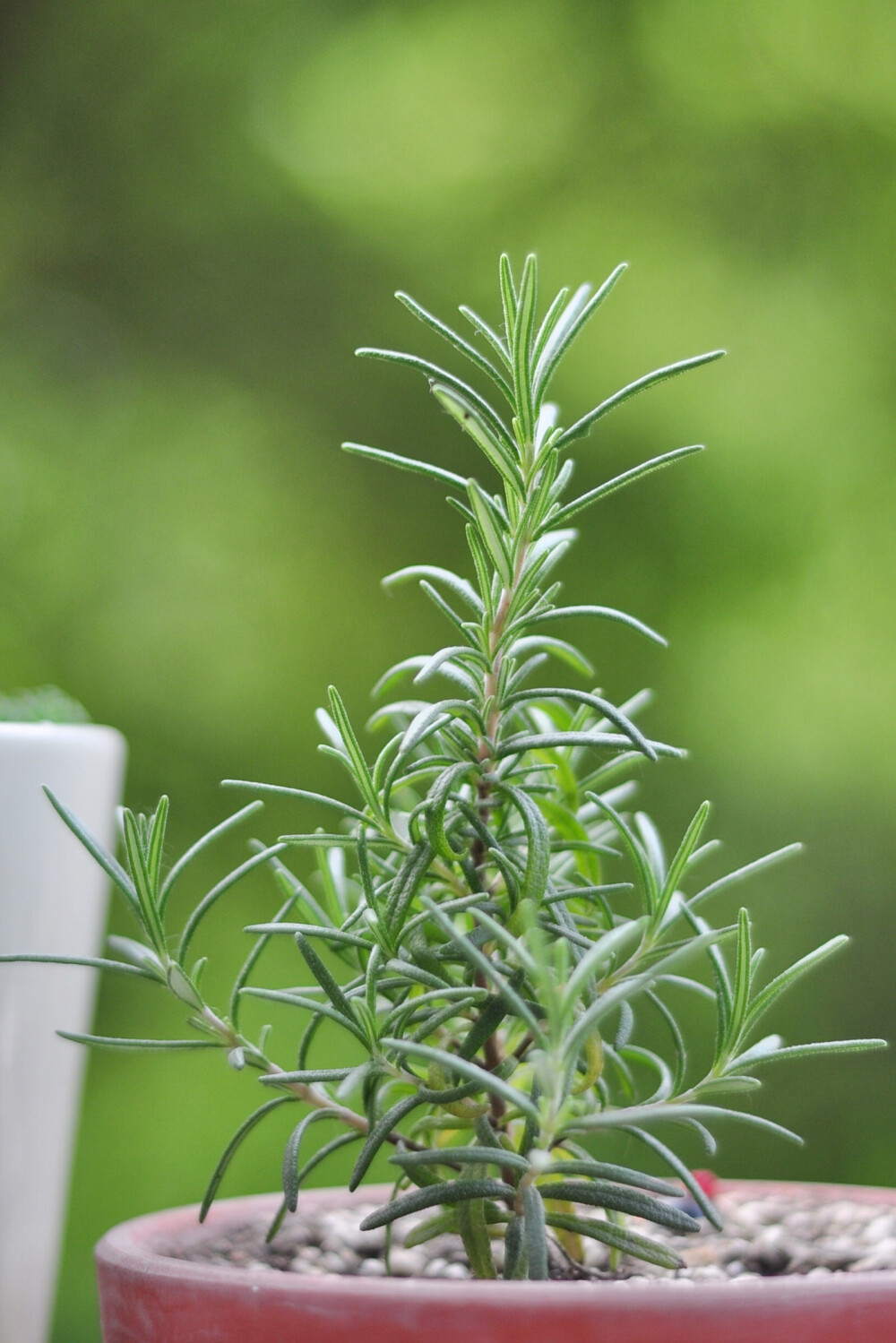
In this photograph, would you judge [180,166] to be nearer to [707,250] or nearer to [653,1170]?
[707,250]

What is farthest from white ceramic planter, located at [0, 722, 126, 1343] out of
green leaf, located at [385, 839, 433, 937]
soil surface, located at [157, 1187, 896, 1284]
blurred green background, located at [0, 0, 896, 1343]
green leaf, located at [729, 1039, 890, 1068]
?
blurred green background, located at [0, 0, 896, 1343]

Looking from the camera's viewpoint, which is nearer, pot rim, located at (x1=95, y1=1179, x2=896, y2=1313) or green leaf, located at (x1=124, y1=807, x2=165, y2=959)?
pot rim, located at (x1=95, y1=1179, x2=896, y2=1313)

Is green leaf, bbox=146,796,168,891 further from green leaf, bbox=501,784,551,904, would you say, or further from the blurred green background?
the blurred green background

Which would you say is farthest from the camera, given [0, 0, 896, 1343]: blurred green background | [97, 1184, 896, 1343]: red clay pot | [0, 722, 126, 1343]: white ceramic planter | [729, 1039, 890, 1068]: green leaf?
[0, 0, 896, 1343]: blurred green background

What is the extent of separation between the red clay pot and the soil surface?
0.11 m

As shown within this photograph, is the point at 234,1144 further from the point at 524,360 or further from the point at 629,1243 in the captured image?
the point at 524,360

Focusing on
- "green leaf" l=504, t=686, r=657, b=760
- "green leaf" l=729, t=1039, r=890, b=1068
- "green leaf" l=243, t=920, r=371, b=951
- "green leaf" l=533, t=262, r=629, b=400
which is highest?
"green leaf" l=533, t=262, r=629, b=400

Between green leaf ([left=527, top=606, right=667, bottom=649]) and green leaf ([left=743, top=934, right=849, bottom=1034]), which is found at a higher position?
green leaf ([left=527, top=606, right=667, bottom=649])

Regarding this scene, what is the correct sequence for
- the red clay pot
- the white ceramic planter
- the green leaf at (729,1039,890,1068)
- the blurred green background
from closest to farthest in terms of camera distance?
the red clay pot < the green leaf at (729,1039,890,1068) < the white ceramic planter < the blurred green background

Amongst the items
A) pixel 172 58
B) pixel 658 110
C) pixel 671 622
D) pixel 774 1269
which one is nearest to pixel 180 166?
pixel 172 58

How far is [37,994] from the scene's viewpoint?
59 centimetres

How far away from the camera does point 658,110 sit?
1370 millimetres

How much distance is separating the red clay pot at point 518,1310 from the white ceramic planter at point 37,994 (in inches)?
9.5

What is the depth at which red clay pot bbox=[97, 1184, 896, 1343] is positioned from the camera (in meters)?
0.31
